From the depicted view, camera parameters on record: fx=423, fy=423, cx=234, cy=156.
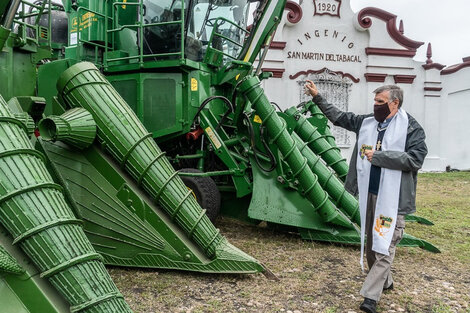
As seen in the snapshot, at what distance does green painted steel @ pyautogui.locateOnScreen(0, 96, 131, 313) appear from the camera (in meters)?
2.31

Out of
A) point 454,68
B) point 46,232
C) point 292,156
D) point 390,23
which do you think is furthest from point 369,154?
point 454,68

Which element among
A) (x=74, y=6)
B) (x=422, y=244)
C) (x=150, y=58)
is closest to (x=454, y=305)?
(x=422, y=244)

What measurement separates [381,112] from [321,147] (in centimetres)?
308

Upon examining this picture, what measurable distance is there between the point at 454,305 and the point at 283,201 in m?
2.28

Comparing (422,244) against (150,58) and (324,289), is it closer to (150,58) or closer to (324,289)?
(324,289)

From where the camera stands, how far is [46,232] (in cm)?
235

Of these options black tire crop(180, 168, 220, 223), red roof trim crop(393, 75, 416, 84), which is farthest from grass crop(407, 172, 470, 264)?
red roof trim crop(393, 75, 416, 84)

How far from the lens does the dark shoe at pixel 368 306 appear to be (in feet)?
10.9

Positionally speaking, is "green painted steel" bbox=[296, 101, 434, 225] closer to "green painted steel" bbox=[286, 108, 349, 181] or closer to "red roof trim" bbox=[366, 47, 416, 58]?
"green painted steel" bbox=[286, 108, 349, 181]

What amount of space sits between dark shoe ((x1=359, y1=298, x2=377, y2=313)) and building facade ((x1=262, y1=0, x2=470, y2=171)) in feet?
36.9

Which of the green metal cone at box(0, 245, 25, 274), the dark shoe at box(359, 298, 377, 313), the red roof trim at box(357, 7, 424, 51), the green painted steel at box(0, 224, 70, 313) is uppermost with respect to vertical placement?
the red roof trim at box(357, 7, 424, 51)

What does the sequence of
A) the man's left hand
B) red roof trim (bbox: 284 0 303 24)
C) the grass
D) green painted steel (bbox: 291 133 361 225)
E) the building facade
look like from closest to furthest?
the man's left hand → green painted steel (bbox: 291 133 361 225) → the grass → red roof trim (bbox: 284 0 303 24) → the building facade

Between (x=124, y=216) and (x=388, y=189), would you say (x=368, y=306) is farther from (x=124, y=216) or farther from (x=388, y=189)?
(x=124, y=216)

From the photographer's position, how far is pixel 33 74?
14.1 feet
